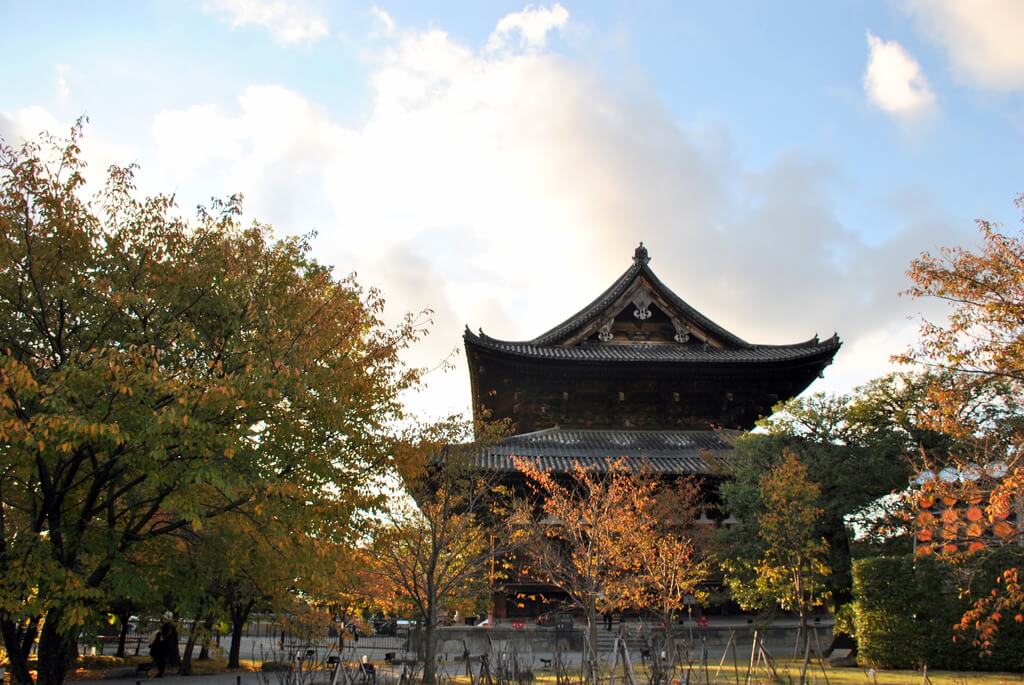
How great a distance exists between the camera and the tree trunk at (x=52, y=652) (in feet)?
34.5

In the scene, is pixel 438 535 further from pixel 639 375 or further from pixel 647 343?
pixel 647 343

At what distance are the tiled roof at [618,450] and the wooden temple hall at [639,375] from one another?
96 mm

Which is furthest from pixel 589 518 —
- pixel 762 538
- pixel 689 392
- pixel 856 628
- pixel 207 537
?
pixel 689 392

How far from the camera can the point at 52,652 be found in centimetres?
1066

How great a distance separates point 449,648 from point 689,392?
45.3ft

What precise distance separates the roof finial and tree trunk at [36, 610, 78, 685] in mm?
25708

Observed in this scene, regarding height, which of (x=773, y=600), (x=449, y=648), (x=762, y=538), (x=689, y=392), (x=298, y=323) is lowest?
(x=449, y=648)

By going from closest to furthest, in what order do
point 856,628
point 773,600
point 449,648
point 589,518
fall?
point 589,518
point 856,628
point 773,600
point 449,648

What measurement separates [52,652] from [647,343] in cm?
2433

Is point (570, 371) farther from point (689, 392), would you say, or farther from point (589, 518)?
point (589, 518)

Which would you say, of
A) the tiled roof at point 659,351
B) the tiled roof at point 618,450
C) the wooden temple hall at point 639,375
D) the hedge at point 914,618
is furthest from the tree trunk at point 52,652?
the tiled roof at point 659,351

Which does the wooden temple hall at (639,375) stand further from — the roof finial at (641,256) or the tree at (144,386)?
the tree at (144,386)

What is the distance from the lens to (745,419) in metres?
30.9

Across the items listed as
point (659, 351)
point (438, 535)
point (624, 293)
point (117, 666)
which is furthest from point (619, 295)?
point (117, 666)
